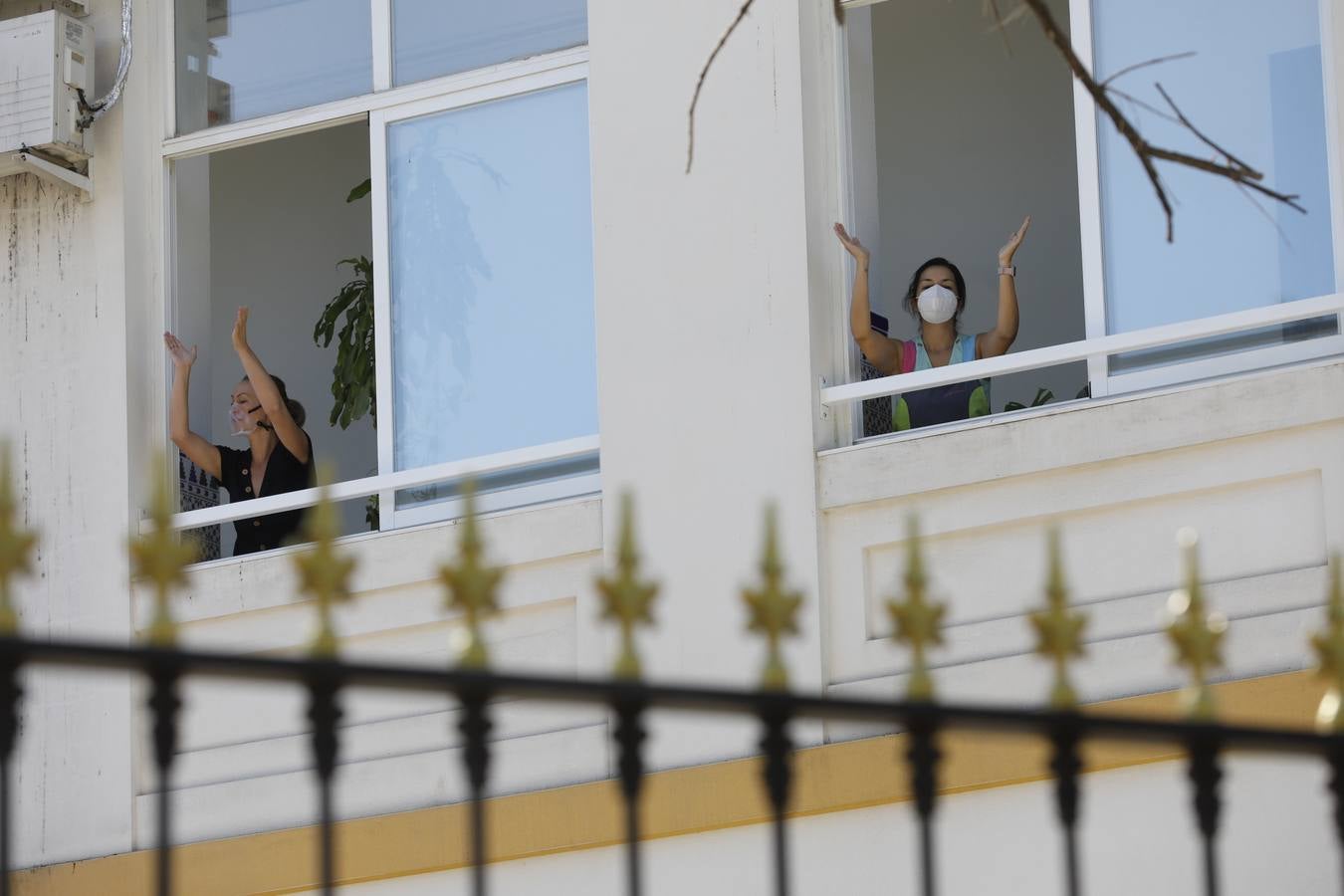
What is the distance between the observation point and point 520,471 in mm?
8352

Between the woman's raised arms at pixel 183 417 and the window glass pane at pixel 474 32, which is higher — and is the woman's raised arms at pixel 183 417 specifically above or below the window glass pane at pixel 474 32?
below

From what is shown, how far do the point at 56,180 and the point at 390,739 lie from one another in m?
2.88

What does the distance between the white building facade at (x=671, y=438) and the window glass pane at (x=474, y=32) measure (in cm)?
2

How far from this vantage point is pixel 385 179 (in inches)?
350

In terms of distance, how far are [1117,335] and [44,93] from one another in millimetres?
4608

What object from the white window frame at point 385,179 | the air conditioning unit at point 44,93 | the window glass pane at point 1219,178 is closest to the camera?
the window glass pane at point 1219,178

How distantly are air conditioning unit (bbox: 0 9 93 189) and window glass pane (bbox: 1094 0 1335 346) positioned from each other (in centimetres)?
427

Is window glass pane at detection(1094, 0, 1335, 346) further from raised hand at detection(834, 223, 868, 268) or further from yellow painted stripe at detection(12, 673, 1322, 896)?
yellow painted stripe at detection(12, 673, 1322, 896)

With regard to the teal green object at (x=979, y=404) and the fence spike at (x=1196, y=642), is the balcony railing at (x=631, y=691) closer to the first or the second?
the fence spike at (x=1196, y=642)

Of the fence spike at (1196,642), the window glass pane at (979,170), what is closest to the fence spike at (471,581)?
the fence spike at (1196,642)

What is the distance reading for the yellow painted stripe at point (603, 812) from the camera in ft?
22.1

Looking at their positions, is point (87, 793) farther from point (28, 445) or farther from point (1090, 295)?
point (1090, 295)

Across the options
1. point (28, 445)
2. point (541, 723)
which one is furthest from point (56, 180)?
point (541, 723)

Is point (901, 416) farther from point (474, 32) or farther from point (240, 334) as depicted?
point (240, 334)
